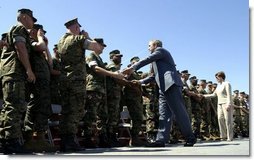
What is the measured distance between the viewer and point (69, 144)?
15.1 ft

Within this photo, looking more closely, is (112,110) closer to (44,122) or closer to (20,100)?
(44,122)

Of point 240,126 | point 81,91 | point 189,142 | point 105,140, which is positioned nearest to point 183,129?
point 189,142

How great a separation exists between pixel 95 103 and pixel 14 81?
1600mm

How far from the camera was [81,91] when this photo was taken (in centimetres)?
474

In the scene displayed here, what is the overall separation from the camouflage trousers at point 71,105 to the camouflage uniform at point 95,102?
71 centimetres

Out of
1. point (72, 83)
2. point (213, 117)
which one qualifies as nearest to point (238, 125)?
point (213, 117)

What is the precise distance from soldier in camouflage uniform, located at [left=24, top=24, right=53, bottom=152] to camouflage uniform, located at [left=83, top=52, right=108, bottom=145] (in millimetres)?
999

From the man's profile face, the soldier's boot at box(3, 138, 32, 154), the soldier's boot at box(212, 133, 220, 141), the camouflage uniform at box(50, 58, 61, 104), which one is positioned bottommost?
the soldier's boot at box(3, 138, 32, 154)

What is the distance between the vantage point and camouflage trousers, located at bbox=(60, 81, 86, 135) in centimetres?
466

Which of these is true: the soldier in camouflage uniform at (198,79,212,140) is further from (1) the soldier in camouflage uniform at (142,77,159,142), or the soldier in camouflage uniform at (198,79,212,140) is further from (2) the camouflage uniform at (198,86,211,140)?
(1) the soldier in camouflage uniform at (142,77,159,142)

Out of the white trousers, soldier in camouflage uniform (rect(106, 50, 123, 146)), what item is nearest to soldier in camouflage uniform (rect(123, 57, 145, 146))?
soldier in camouflage uniform (rect(106, 50, 123, 146))

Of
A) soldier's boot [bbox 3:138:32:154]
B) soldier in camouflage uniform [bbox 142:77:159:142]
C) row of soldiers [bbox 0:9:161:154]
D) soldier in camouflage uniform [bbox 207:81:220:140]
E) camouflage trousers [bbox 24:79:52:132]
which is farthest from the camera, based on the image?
soldier in camouflage uniform [bbox 207:81:220:140]

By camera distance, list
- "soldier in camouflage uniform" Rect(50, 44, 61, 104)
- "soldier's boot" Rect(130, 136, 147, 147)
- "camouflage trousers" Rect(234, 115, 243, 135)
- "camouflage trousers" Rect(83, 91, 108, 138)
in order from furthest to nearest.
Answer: "camouflage trousers" Rect(234, 115, 243, 135) < "soldier's boot" Rect(130, 136, 147, 147) < "camouflage trousers" Rect(83, 91, 108, 138) < "soldier in camouflage uniform" Rect(50, 44, 61, 104)

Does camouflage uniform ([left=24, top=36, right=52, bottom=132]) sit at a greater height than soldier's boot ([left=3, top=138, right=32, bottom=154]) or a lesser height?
greater
